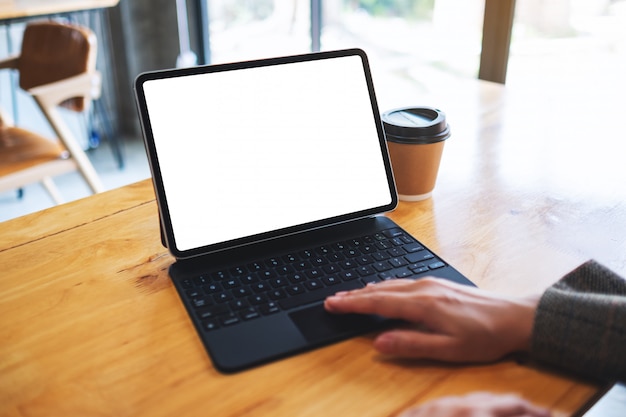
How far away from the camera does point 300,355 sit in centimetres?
60

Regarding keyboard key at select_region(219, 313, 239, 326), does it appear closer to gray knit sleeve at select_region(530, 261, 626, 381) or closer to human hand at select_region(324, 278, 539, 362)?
human hand at select_region(324, 278, 539, 362)

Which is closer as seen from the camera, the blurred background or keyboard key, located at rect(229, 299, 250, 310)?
keyboard key, located at rect(229, 299, 250, 310)

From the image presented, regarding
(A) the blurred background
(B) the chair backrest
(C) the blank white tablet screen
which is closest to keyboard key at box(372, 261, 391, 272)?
(C) the blank white tablet screen

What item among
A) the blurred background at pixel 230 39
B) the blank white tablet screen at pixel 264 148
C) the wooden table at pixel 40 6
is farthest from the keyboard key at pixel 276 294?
the wooden table at pixel 40 6

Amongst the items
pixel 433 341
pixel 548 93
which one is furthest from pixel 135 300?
pixel 548 93

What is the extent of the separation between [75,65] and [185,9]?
4.58ft

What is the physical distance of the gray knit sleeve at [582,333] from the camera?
0.56 m

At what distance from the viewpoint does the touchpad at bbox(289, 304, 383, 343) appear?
0.62 meters

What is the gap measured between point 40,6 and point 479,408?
2517mm

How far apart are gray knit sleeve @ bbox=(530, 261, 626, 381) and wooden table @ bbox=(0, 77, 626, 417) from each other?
0.02 metres

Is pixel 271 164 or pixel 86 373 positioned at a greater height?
pixel 271 164

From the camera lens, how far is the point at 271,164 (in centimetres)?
77

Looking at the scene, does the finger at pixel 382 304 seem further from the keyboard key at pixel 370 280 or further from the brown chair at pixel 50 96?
the brown chair at pixel 50 96

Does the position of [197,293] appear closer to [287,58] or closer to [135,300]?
[135,300]
